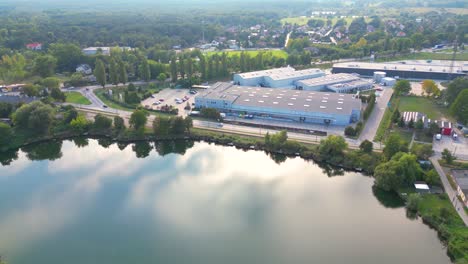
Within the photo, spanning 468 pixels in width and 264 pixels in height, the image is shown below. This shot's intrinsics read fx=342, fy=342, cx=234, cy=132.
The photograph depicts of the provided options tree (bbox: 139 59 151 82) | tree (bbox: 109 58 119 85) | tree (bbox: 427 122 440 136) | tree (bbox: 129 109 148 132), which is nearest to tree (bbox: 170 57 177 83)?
tree (bbox: 139 59 151 82)

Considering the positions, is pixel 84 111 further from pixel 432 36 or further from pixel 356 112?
pixel 432 36

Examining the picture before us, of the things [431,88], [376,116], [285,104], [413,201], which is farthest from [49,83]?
[431,88]

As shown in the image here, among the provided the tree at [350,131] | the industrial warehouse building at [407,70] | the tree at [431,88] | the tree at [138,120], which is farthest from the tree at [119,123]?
the tree at [431,88]

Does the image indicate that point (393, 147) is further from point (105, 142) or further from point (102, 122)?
point (102, 122)

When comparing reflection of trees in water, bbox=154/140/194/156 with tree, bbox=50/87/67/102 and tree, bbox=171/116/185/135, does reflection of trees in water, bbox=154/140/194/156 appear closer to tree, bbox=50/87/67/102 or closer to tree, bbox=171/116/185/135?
tree, bbox=171/116/185/135

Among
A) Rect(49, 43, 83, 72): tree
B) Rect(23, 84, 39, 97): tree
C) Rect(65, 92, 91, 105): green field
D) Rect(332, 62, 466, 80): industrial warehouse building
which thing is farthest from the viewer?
Rect(49, 43, 83, 72): tree
